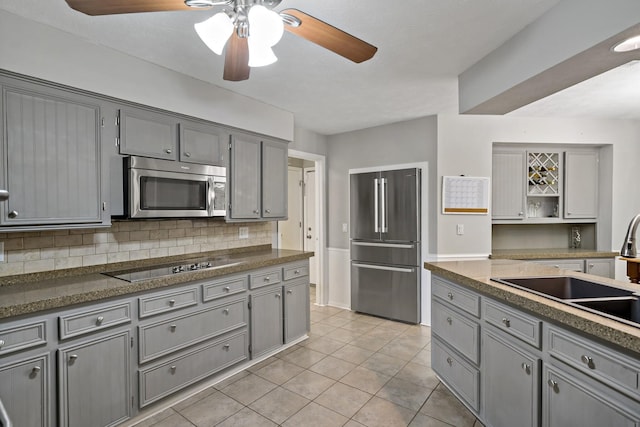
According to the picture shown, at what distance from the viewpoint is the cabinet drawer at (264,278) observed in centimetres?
286

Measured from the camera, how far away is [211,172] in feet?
9.27

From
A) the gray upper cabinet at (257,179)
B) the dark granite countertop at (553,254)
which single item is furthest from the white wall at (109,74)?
the dark granite countertop at (553,254)

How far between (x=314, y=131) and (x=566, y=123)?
3128mm

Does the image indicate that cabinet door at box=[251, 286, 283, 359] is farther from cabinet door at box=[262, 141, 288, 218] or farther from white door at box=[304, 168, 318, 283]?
white door at box=[304, 168, 318, 283]

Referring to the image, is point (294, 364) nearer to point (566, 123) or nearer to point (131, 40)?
point (131, 40)

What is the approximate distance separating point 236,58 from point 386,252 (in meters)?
3.03

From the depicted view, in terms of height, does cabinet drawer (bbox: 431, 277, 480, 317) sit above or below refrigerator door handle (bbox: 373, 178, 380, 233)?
below

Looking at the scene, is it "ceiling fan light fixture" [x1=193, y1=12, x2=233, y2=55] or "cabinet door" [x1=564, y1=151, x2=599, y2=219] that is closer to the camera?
"ceiling fan light fixture" [x1=193, y1=12, x2=233, y2=55]

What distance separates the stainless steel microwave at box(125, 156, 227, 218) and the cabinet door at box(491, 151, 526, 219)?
127 inches

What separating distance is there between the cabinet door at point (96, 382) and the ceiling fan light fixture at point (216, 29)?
176 centimetres

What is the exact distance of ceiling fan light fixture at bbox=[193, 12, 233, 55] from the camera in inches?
55.9

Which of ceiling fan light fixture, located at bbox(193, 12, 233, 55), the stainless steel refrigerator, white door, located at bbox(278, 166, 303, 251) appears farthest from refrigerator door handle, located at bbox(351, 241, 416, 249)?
ceiling fan light fixture, located at bbox(193, 12, 233, 55)

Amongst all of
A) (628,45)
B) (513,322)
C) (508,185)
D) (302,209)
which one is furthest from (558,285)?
(302,209)

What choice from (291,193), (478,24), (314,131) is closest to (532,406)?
(478,24)
